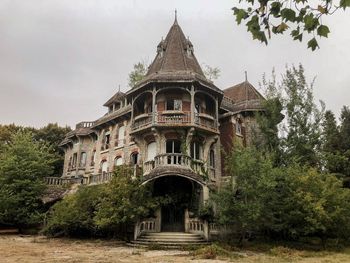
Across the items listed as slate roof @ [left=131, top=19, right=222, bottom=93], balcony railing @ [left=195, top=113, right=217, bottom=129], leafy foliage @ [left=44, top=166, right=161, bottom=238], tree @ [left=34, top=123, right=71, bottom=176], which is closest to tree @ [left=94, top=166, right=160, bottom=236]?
leafy foliage @ [left=44, top=166, right=161, bottom=238]

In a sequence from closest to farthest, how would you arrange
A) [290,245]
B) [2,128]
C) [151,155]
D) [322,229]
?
[322,229] → [290,245] → [151,155] → [2,128]

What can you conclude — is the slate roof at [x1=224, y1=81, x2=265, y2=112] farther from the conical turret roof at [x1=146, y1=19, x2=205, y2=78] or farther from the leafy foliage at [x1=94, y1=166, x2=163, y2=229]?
the leafy foliage at [x1=94, y1=166, x2=163, y2=229]

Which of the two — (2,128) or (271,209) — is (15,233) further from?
(2,128)

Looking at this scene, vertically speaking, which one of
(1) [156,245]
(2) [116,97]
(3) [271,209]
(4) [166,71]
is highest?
(2) [116,97]

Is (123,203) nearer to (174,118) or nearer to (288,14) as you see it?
(174,118)

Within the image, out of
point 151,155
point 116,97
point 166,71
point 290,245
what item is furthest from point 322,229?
point 116,97

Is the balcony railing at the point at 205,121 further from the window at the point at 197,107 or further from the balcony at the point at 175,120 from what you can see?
the window at the point at 197,107

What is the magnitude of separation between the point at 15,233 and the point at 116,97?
16339 millimetres

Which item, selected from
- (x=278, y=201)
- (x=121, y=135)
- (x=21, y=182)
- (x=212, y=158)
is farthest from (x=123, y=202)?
(x=121, y=135)

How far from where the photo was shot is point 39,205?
25672mm

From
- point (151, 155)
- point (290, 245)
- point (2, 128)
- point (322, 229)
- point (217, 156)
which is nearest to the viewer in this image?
point (322, 229)

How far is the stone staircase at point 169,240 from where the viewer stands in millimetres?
17439

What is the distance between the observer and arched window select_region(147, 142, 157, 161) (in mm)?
23578

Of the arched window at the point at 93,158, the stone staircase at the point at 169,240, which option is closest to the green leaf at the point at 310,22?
the stone staircase at the point at 169,240
